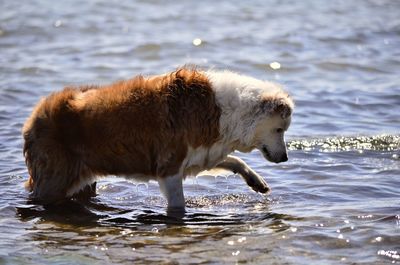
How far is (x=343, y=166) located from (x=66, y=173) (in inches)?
138

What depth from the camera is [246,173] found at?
350 inches

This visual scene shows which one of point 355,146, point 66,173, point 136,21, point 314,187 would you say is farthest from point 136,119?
point 136,21

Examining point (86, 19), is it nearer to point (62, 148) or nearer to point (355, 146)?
point (355, 146)

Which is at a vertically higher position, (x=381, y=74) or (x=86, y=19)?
(x=86, y=19)

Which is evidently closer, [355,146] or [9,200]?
[9,200]

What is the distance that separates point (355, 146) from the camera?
1087 cm

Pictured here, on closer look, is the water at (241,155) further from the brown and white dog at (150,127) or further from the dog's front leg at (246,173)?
the brown and white dog at (150,127)

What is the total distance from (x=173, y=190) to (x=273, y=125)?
3.94 feet

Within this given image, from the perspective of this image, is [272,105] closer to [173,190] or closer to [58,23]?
[173,190]

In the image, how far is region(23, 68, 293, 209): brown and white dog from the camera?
8.16 metres

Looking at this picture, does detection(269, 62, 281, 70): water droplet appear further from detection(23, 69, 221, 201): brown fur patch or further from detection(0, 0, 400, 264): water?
detection(23, 69, 221, 201): brown fur patch

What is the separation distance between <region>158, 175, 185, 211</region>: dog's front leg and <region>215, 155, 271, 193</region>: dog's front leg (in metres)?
0.73

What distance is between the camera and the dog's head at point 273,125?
8289 mm

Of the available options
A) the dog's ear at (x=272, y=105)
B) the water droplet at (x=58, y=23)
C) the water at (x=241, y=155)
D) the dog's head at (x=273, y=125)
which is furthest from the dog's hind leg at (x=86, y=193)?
the water droplet at (x=58, y=23)
